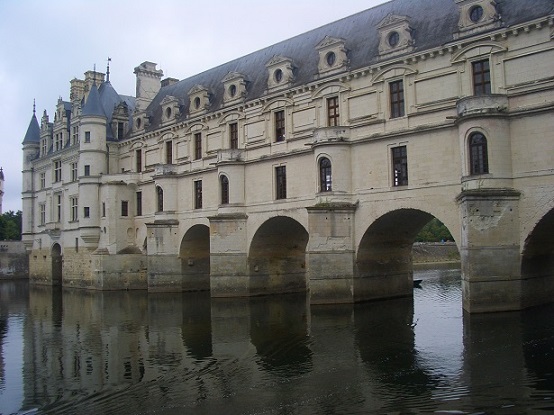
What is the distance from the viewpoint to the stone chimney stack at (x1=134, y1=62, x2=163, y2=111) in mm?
47219

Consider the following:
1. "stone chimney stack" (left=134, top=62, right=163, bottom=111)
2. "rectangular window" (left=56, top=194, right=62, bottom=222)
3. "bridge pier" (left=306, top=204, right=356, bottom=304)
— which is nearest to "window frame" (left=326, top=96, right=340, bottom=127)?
"bridge pier" (left=306, top=204, right=356, bottom=304)

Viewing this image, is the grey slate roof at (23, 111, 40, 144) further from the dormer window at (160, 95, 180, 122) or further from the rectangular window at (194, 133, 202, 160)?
the rectangular window at (194, 133, 202, 160)

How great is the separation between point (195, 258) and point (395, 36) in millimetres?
19865

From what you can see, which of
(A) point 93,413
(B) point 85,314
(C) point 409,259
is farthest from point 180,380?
(C) point 409,259

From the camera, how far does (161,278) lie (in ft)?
125

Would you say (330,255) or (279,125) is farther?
(279,125)

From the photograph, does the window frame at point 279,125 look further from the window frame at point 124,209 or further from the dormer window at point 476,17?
the window frame at point 124,209


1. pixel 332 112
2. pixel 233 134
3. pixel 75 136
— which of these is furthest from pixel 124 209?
pixel 332 112

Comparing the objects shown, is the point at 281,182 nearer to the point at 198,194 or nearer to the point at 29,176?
the point at 198,194

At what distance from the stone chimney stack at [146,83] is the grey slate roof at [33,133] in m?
15.7

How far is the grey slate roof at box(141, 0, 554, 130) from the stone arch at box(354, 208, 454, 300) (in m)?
7.52

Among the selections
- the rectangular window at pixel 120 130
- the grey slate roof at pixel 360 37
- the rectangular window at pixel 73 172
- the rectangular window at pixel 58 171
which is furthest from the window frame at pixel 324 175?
the rectangular window at pixel 58 171

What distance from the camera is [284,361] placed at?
16.7 metres

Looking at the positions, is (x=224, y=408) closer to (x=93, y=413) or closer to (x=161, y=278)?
(x=93, y=413)
